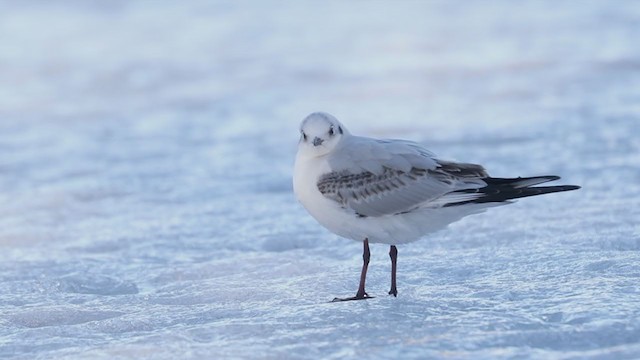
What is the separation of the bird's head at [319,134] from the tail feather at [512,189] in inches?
22.0

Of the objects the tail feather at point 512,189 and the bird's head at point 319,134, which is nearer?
the tail feather at point 512,189

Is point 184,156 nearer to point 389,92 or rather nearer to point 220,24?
point 389,92

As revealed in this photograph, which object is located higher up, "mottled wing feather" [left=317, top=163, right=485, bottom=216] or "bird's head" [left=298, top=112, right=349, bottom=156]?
"bird's head" [left=298, top=112, right=349, bottom=156]

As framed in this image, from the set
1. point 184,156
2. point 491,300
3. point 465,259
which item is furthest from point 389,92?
point 491,300

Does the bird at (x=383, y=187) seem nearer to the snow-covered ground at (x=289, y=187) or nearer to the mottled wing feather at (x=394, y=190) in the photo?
the mottled wing feather at (x=394, y=190)

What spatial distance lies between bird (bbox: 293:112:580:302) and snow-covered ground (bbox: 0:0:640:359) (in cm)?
28

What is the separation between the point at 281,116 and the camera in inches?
422

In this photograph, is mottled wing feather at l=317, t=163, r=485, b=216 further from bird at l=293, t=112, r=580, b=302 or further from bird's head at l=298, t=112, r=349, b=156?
bird's head at l=298, t=112, r=349, b=156

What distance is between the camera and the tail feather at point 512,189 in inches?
173

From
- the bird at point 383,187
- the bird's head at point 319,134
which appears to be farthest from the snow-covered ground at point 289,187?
the bird's head at point 319,134

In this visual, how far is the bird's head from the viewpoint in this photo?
4.54 meters

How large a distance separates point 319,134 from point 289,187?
3.07m

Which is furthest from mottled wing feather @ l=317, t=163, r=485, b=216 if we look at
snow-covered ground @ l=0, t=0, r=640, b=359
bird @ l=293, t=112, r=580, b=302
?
snow-covered ground @ l=0, t=0, r=640, b=359

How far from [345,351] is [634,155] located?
4578 millimetres
